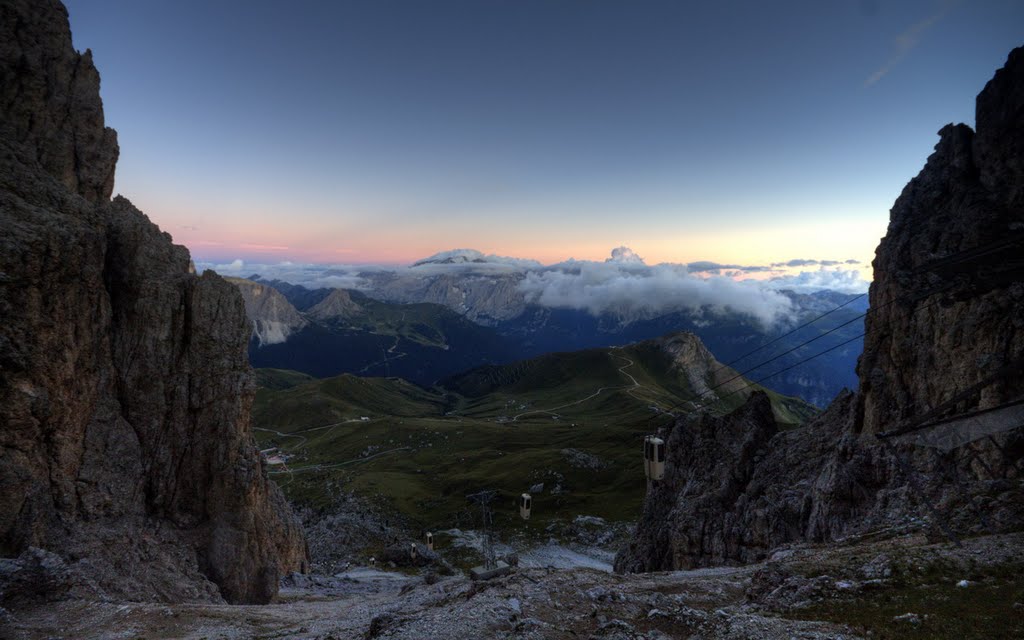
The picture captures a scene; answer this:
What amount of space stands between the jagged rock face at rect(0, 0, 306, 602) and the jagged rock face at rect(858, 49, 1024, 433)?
227ft

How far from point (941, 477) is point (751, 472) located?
90.5ft

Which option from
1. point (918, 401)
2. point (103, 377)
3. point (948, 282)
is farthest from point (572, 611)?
point (103, 377)

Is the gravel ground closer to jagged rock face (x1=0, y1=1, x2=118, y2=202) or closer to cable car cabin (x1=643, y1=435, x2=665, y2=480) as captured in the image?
cable car cabin (x1=643, y1=435, x2=665, y2=480)

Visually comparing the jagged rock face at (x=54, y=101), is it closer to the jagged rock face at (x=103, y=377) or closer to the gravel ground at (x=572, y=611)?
the jagged rock face at (x=103, y=377)

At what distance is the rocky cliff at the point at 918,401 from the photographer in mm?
34375

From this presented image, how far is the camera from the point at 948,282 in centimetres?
4088

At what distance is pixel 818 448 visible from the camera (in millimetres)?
56312

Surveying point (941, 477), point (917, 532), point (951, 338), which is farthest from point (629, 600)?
point (951, 338)

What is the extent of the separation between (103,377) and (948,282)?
79.1 m

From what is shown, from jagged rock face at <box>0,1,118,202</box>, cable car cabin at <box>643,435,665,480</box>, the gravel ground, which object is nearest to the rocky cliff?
the gravel ground

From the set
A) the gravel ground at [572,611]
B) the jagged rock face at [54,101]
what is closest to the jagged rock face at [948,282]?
the gravel ground at [572,611]

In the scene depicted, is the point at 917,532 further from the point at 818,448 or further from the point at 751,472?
the point at 751,472

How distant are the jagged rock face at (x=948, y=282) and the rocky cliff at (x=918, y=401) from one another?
0.13m

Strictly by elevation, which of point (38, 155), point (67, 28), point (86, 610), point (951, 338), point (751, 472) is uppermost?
point (67, 28)
